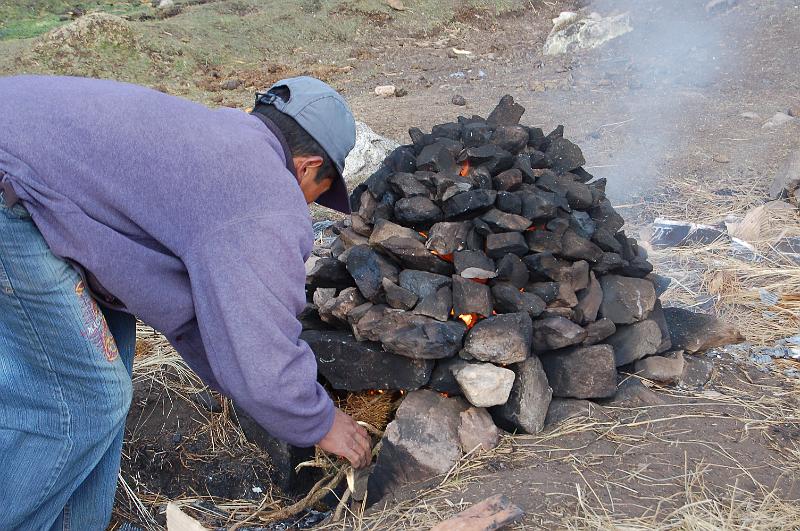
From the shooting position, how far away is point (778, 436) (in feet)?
10.5

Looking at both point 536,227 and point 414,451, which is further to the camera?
point 536,227

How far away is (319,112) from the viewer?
2.42 metres

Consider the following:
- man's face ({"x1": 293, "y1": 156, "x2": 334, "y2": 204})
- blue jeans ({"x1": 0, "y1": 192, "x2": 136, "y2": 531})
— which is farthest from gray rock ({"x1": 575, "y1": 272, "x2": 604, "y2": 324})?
blue jeans ({"x1": 0, "y1": 192, "x2": 136, "y2": 531})

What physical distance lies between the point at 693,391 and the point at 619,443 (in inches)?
26.6

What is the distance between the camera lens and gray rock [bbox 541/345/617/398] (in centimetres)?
338

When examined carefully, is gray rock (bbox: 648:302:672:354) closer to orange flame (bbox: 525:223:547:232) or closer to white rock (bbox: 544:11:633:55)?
orange flame (bbox: 525:223:547:232)

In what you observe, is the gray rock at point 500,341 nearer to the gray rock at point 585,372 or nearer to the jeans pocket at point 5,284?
the gray rock at point 585,372

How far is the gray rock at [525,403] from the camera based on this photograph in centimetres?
322

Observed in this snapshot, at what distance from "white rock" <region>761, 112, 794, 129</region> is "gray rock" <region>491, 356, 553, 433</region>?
6134 mm

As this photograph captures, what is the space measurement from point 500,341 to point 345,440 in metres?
0.92

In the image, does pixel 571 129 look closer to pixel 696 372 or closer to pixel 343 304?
pixel 696 372

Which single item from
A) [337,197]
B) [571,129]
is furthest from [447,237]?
[571,129]

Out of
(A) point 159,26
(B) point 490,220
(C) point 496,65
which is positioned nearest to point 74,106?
(B) point 490,220

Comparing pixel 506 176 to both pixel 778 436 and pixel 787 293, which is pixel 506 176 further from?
pixel 787 293
